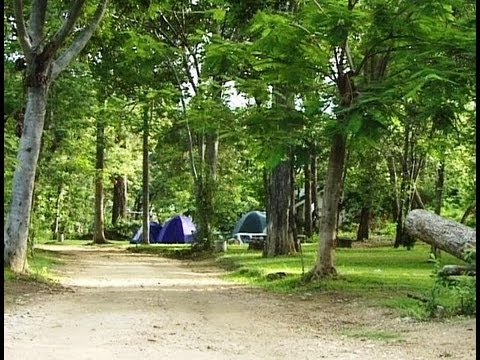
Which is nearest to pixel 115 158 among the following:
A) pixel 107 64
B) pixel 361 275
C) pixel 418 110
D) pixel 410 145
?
pixel 107 64

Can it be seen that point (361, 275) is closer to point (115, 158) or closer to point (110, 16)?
point (110, 16)

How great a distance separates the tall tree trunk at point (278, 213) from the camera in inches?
788

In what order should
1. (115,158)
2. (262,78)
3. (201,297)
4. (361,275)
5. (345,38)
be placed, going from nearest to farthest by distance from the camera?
(345,38) → (201,297) → (262,78) → (361,275) → (115,158)

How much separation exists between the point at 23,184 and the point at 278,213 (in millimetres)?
8213

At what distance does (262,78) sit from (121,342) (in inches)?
253

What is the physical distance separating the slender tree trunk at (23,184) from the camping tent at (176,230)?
2575 centimetres

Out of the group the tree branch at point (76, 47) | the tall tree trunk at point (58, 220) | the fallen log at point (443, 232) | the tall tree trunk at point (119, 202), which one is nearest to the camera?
the fallen log at point (443, 232)

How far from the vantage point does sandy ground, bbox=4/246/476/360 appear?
21.5ft

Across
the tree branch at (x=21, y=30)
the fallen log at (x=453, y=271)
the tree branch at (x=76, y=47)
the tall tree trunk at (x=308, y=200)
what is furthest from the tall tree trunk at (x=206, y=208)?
the fallen log at (x=453, y=271)

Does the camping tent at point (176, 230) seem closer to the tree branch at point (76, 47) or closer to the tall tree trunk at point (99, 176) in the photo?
the tall tree trunk at point (99, 176)

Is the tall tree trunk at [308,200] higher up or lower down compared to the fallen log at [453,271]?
higher up

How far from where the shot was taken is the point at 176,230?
40.0m

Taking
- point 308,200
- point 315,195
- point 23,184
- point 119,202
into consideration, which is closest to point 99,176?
point 308,200

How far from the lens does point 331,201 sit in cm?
1289
